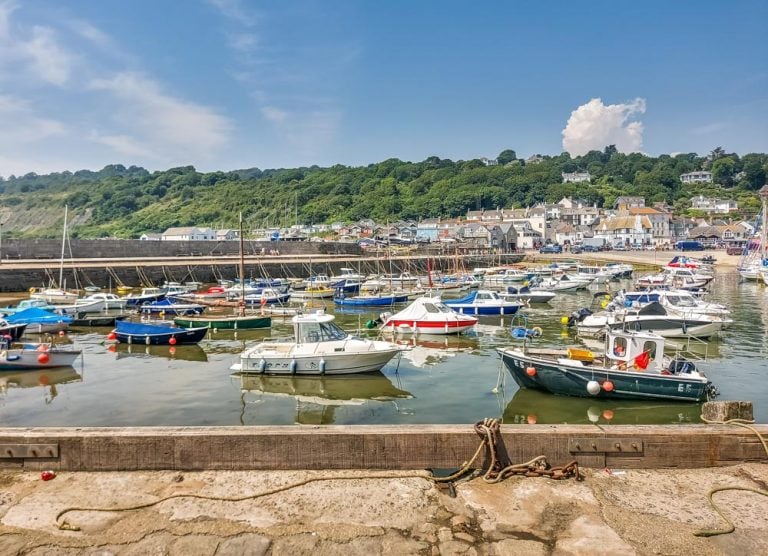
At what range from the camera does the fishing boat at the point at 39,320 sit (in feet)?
93.5

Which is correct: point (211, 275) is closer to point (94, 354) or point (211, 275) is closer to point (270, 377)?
point (94, 354)

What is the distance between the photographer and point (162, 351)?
1037 inches

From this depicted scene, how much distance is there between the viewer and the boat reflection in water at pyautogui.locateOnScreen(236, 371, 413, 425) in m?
17.4

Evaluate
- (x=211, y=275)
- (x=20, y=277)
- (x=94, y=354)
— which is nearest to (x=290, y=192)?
(x=211, y=275)

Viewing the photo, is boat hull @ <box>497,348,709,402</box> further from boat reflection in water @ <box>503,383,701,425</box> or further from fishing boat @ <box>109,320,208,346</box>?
fishing boat @ <box>109,320,208,346</box>

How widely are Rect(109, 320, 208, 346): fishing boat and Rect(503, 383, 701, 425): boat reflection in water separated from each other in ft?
56.4

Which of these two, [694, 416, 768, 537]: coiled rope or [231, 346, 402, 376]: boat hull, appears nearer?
[694, 416, 768, 537]: coiled rope

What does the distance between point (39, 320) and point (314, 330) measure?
62.2ft

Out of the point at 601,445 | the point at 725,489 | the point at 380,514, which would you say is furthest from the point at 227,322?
the point at 725,489

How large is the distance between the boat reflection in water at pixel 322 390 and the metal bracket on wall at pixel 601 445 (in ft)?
30.8

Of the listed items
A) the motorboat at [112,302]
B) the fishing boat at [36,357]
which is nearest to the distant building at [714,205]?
the motorboat at [112,302]

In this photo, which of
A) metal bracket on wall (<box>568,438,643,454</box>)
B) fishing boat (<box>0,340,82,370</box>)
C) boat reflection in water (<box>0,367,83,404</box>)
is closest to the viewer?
metal bracket on wall (<box>568,438,643,454</box>)

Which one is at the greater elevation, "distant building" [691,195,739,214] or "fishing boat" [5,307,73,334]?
→ "distant building" [691,195,739,214]

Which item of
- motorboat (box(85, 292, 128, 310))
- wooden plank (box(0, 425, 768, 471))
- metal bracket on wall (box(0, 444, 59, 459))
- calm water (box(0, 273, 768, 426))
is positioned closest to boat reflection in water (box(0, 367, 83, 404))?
calm water (box(0, 273, 768, 426))
